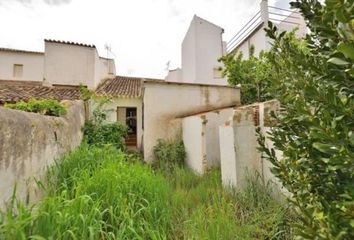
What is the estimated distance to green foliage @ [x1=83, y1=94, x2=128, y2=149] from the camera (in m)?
11.5

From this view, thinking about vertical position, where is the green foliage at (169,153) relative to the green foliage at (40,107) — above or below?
below

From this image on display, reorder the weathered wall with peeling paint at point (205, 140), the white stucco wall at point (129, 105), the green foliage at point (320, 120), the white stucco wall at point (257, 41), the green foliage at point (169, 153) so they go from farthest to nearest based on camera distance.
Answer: the white stucco wall at point (129, 105)
the white stucco wall at point (257, 41)
the green foliage at point (169, 153)
the weathered wall with peeling paint at point (205, 140)
the green foliage at point (320, 120)

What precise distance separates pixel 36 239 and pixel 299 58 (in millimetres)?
2932

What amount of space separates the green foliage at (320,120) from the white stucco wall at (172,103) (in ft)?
32.0

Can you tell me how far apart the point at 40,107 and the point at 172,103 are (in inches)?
282

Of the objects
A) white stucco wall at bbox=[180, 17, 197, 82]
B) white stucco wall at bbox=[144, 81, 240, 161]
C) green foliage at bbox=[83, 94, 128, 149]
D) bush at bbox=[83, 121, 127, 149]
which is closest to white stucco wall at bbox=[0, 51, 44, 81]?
white stucco wall at bbox=[180, 17, 197, 82]

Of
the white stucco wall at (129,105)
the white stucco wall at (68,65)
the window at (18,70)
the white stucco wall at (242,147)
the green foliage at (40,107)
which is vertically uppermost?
the window at (18,70)

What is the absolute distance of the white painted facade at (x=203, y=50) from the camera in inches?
712

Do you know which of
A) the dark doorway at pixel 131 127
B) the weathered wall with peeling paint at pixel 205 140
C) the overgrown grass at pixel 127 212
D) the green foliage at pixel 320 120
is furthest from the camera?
the dark doorway at pixel 131 127

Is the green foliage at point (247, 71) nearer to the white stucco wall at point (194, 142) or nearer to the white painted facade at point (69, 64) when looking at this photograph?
the white stucco wall at point (194, 142)

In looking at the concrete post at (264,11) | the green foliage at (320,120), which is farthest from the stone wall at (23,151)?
the concrete post at (264,11)

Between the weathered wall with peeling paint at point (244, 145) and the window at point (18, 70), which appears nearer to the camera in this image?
the weathered wall with peeling paint at point (244, 145)

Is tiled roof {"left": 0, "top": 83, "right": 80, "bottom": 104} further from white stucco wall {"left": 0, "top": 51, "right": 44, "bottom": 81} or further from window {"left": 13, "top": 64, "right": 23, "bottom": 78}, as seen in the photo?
window {"left": 13, "top": 64, "right": 23, "bottom": 78}

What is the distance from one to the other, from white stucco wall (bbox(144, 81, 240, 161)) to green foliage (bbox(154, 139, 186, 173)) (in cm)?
39
